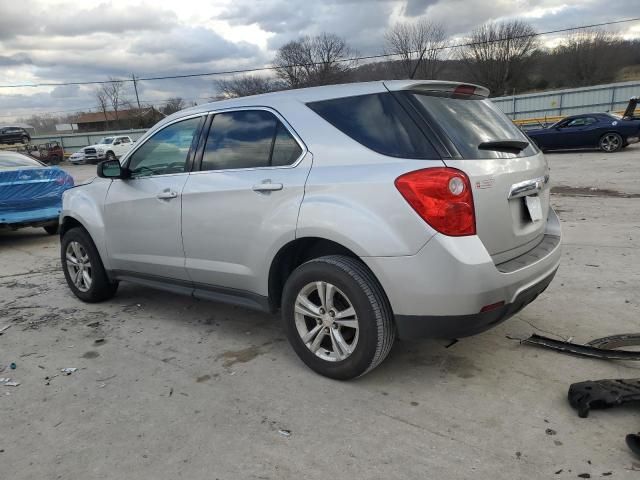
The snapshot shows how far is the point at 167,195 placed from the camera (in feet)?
13.0

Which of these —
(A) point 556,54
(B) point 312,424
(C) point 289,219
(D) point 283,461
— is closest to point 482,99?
(C) point 289,219

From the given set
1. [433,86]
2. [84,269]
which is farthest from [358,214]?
[84,269]

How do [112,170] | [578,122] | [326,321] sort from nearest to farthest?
1. [326,321]
2. [112,170]
3. [578,122]

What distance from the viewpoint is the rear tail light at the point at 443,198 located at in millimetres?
2697

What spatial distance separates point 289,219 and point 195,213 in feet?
3.09

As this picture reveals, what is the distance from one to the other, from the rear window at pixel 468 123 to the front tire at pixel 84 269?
345 centimetres

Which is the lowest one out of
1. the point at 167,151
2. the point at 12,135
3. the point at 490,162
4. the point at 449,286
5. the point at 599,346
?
the point at 599,346

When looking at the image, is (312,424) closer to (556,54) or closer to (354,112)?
(354,112)

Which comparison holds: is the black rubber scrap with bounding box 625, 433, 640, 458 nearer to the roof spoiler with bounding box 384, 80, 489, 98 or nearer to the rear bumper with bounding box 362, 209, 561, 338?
the rear bumper with bounding box 362, 209, 561, 338

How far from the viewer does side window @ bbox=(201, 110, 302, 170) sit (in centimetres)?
338

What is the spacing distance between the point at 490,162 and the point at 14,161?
28.0 ft

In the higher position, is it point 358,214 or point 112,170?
point 112,170

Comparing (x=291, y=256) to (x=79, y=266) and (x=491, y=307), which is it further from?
(x=79, y=266)

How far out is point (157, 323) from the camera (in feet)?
14.8
